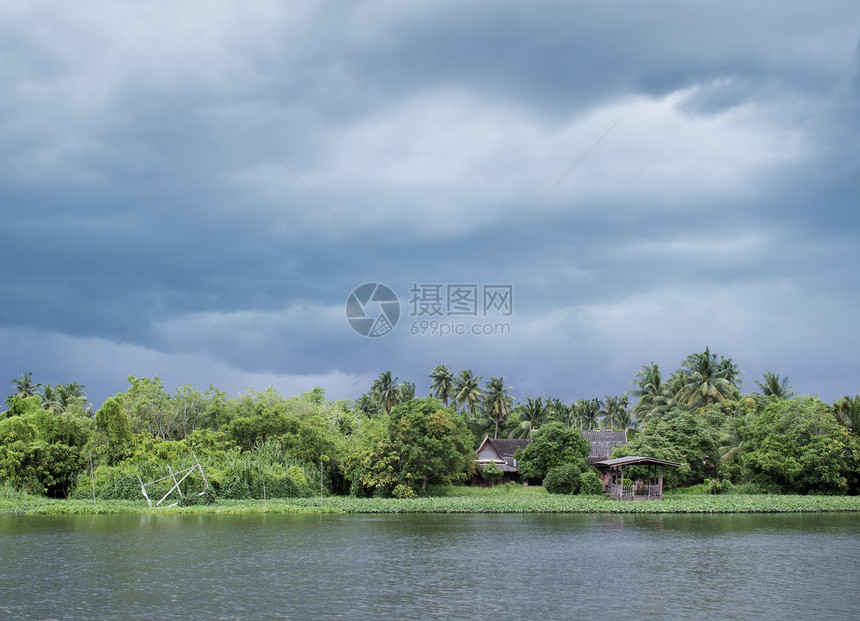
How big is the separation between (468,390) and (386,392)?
30.9 ft

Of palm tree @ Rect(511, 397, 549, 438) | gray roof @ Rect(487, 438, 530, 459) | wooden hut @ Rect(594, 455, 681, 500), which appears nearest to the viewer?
wooden hut @ Rect(594, 455, 681, 500)

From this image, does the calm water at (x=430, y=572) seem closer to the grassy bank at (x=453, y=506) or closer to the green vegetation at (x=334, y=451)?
the grassy bank at (x=453, y=506)

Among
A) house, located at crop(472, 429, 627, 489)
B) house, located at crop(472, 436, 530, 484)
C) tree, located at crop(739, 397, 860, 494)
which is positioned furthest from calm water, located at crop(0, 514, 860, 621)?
house, located at crop(472, 429, 627, 489)

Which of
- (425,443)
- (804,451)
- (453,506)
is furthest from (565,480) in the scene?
(804,451)

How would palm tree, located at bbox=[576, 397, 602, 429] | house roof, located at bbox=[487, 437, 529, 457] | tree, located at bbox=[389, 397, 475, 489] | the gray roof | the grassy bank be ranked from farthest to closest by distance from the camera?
palm tree, located at bbox=[576, 397, 602, 429] → house roof, located at bbox=[487, 437, 529, 457] → the gray roof → tree, located at bbox=[389, 397, 475, 489] → the grassy bank

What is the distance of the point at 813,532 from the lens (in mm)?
27453

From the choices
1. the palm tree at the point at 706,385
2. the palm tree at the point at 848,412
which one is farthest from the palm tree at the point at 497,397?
the palm tree at the point at 848,412

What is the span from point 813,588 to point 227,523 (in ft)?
79.1

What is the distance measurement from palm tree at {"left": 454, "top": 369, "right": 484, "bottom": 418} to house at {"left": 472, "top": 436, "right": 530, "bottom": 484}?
1168 centimetres

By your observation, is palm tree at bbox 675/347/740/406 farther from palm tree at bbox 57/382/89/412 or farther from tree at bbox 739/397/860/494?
palm tree at bbox 57/382/89/412

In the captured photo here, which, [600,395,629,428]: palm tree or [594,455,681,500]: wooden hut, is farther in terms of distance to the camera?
[600,395,629,428]: palm tree

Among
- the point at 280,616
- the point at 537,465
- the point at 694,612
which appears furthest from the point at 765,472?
the point at 280,616

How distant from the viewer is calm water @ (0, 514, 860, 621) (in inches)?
543

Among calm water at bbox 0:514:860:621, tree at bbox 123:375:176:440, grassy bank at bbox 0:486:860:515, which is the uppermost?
tree at bbox 123:375:176:440
